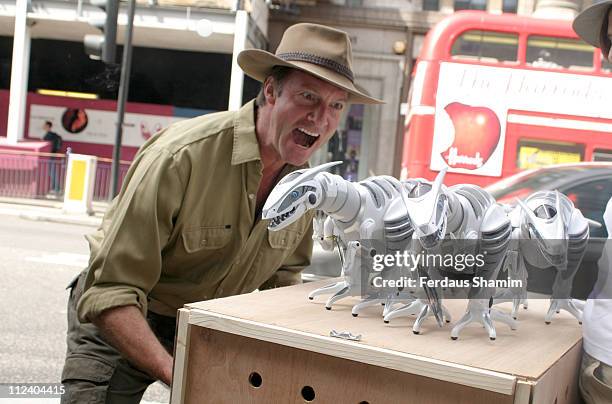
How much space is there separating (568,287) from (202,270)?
116 centimetres

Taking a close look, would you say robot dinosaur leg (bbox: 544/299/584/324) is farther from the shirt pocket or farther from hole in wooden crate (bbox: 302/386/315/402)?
the shirt pocket

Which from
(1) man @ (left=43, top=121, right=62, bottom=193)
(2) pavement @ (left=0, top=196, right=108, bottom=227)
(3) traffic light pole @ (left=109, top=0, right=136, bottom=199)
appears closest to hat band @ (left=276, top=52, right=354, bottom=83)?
(3) traffic light pole @ (left=109, top=0, right=136, bottom=199)

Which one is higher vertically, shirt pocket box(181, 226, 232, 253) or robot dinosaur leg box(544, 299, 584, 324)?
shirt pocket box(181, 226, 232, 253)

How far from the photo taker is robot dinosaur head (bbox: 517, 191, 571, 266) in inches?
73.5

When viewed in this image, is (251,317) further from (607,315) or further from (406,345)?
(607,315)

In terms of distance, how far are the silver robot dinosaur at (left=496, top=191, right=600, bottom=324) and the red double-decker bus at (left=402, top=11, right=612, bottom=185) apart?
24.0ft

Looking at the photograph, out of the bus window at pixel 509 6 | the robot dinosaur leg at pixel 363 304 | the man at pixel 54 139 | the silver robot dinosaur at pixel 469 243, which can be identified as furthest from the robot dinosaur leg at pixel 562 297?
the bus window at pixel 509 6

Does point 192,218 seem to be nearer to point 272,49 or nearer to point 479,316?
point 479,316

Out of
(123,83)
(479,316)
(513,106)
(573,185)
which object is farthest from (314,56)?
(123,83)

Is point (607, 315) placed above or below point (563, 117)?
below

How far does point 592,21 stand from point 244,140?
110cm

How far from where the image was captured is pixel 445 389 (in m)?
1.45

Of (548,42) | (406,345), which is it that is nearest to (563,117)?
(548,42)

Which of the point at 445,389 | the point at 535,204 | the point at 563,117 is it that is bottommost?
the point at 445,389
